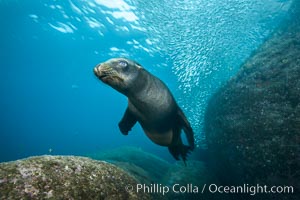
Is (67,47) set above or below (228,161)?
above

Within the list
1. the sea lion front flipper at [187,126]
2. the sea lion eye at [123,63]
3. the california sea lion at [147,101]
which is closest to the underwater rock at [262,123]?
the california sea lion at [147,101]

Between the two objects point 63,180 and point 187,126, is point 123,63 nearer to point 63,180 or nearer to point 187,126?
point 63,180

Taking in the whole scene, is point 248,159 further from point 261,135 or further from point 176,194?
point 176,194

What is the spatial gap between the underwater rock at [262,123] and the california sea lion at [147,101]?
188 cm

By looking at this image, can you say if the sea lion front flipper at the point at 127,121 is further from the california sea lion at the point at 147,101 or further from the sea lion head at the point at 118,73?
the sea lion head at the point at 118,73

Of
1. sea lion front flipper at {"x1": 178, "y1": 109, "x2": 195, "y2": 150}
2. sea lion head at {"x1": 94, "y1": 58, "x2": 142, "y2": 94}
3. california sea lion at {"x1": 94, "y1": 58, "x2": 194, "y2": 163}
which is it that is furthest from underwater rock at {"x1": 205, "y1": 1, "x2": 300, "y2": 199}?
sea lion head at {"x1": 94, "y1": 58, "x2": 142, "y2": 94}

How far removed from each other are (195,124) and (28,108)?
232ft

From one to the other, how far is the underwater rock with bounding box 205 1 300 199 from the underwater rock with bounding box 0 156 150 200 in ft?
11.6

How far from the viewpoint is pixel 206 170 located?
909 cm

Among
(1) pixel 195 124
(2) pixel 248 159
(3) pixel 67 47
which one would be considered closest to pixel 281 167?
(2) pixel 248 159

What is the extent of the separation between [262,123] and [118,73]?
14.1 feet

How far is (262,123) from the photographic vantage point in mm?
6102

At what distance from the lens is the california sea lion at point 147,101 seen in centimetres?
349

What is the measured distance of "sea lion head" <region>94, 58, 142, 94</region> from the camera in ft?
10.9
